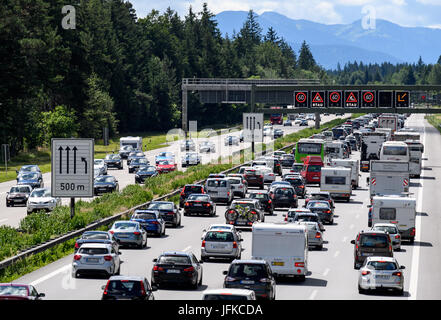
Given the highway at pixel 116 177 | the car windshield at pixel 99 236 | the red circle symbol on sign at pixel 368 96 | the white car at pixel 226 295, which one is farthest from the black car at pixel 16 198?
the red circle symbol on sign at pixel 368 96

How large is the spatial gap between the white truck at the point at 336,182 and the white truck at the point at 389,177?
4862 mm

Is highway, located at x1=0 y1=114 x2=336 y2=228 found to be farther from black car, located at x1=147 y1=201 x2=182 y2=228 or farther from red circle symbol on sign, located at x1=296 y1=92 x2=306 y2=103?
red circle symbol on sign, located at x1=296 y1=92 x2=306 y2=103

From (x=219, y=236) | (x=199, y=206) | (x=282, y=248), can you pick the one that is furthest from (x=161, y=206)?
(x=282, y=248)

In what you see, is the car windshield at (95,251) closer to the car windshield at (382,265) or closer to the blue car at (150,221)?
the car windshield at (382,265)

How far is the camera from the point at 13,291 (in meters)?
21.2

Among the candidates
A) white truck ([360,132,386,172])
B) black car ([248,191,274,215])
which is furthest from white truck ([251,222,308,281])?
white truck ([360,132,386,172])

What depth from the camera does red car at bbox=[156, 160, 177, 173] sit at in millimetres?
78500

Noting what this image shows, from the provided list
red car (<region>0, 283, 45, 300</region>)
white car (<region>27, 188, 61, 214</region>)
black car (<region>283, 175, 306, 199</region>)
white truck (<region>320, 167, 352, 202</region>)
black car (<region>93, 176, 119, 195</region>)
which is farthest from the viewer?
black car (<region>283, 175, 306, 199</region>)

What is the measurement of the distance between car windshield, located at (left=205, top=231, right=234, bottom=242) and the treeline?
2339 inches

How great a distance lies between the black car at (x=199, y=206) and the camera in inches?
2071

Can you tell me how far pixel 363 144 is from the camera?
8788 centimetres

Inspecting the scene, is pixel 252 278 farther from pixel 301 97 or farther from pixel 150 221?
pixel 301 97
